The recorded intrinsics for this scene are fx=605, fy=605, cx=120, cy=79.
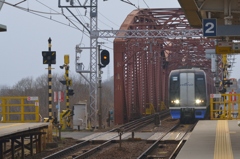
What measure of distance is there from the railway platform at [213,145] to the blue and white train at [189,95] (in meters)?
14.1

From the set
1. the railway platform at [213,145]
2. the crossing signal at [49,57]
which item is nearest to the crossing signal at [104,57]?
the crossing signal at [49,57]

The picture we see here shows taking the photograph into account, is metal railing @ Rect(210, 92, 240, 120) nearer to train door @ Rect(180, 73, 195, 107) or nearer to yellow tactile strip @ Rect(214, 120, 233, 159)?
train door @ Rect(180, 73, 195, 107)

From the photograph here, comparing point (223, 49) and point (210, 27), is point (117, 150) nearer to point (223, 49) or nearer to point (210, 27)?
point (223, 49)

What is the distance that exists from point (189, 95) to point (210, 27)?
1839 centimetres

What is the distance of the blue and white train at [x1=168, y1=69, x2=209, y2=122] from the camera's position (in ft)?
112

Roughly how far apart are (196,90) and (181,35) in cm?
560

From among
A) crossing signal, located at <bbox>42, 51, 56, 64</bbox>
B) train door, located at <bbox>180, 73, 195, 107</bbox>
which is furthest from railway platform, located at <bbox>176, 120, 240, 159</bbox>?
train door, located at <bbox>180, 73, 195, 107</bbox>

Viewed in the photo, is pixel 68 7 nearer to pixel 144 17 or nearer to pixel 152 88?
pixel 144 17

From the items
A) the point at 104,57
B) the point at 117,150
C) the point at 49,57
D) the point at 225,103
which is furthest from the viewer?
the point at 104,57

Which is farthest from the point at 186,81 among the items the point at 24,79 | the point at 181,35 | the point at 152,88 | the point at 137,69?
the point at 24,79

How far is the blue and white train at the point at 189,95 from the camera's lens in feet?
112

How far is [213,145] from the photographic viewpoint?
14469mm

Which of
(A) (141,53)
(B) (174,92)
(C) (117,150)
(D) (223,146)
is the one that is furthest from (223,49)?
(A) (141,53)

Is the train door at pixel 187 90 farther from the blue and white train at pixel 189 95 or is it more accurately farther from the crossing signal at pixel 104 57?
the crossing signal at pixel 104 57
